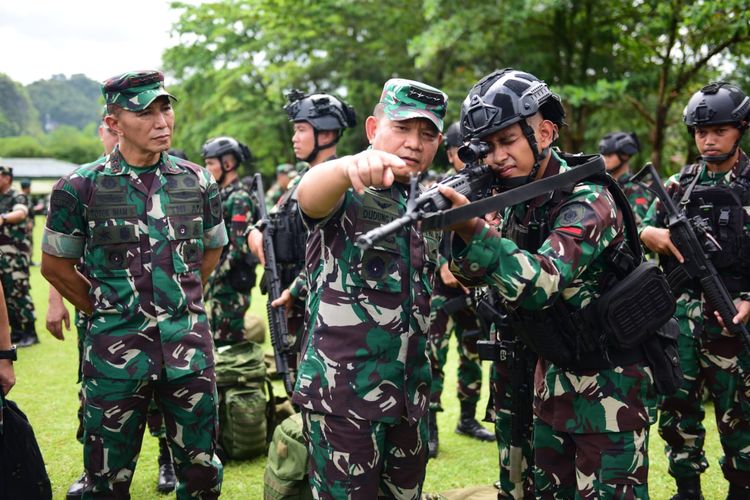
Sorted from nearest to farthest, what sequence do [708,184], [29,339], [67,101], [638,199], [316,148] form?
[708,184], [316,148], [638,199], [29,339], [67,101]

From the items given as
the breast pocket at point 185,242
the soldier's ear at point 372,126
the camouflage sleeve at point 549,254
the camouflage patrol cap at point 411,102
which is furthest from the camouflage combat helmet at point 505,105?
the breast pocket at point 185,242

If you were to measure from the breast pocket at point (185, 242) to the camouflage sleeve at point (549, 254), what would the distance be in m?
1.66

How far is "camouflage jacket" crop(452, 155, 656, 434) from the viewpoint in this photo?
2.23 meters

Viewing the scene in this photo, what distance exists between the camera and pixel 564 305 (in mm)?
2697

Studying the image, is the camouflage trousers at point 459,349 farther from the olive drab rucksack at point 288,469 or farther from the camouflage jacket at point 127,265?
the camouflage jacket at point 127,265

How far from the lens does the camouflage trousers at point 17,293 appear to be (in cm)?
931

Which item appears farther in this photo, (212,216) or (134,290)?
(212,216)

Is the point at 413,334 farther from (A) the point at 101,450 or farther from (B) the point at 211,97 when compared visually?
(B) the point at 211,97

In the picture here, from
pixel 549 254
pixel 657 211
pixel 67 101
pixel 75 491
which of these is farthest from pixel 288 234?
pixel 67 101

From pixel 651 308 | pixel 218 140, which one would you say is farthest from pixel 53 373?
pixel 651 308

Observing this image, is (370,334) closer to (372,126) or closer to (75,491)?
(372,126)

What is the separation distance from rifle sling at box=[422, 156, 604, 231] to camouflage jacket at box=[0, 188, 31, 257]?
896 centimetres

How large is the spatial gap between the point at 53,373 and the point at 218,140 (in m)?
3.65

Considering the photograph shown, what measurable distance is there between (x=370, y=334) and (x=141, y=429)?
1498mm
